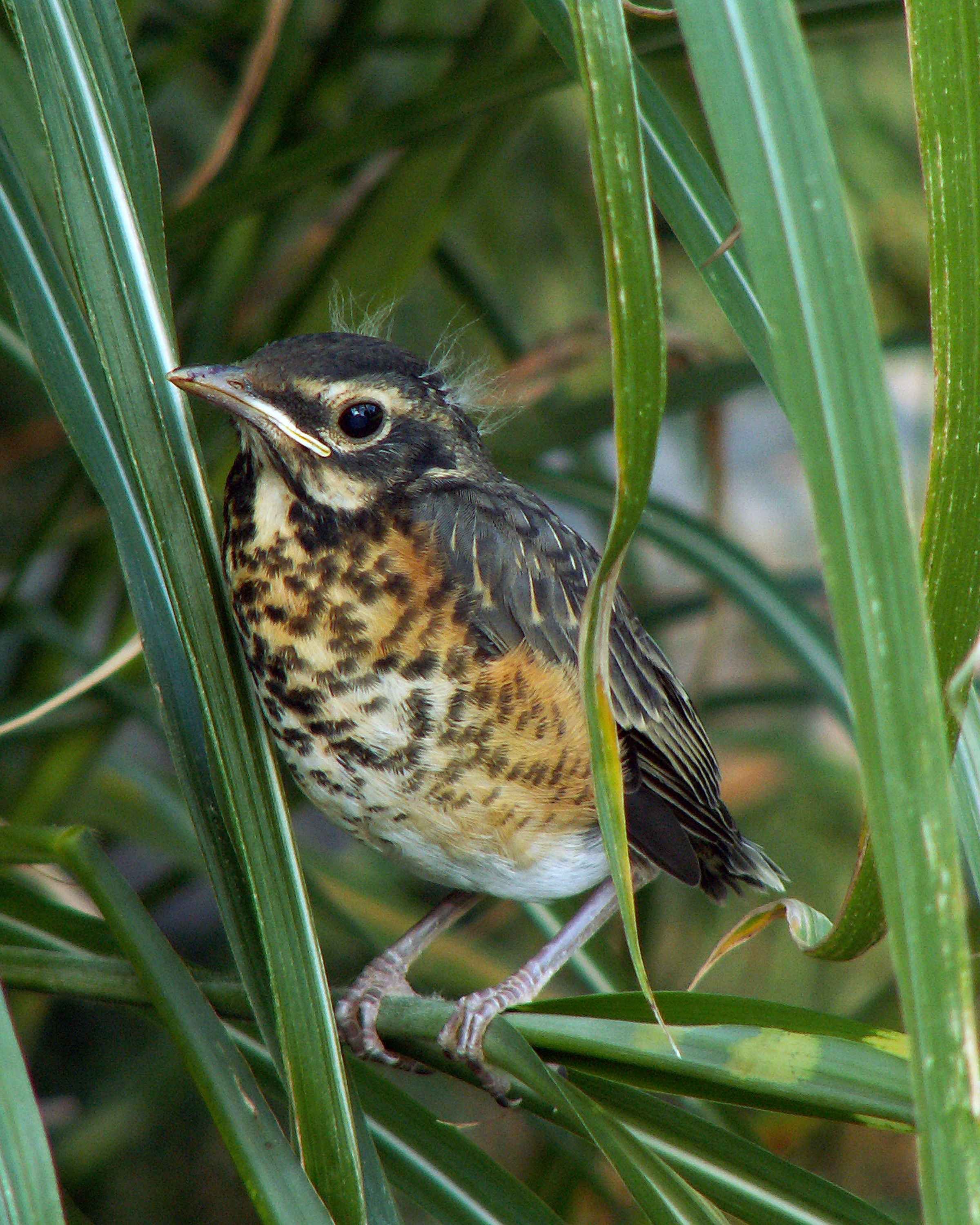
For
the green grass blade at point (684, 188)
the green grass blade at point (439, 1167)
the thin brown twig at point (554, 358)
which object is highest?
the thin brown twig at point (554, 358)

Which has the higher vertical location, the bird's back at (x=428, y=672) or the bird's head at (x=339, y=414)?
the bird's head at (x=339, y=414)

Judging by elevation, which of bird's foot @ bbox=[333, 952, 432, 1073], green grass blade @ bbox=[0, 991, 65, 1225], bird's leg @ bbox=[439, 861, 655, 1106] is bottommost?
bird's foot @ bbox=[333, 952, 432, 1073]

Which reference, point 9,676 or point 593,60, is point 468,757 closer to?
point 593,60

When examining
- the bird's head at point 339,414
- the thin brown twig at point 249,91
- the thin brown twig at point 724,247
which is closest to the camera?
the thin brown twig at point 724,247

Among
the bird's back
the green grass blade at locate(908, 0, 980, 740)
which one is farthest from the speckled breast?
the green grass blade at locate(908, 0, 980, 740)

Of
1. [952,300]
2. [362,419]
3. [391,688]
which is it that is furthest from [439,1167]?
[952,300]

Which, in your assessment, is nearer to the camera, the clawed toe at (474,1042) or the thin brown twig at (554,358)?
the clawed toe at (474,1042)

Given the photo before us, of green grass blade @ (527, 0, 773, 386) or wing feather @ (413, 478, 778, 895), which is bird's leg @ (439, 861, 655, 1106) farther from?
green grass blade @ (527, 0, 773, 386)

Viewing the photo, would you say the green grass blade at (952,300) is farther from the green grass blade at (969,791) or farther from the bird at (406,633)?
the bird at (406,633)

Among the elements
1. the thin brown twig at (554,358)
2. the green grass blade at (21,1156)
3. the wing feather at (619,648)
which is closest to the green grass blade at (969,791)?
the wing feather at (619,648)
